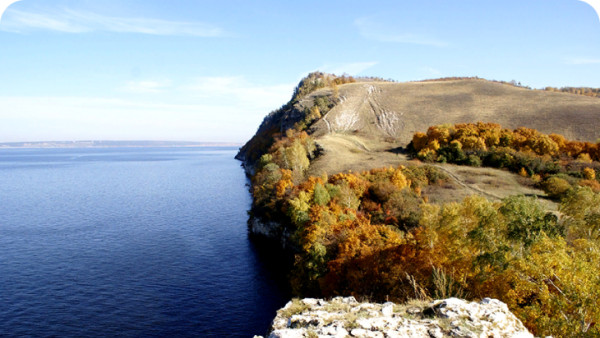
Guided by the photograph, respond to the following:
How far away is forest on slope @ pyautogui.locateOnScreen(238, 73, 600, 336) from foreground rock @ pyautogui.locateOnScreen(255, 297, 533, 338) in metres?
4.41

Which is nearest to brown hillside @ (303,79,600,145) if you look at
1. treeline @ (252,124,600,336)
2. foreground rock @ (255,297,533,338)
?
treeline @ (252,124,600,336)

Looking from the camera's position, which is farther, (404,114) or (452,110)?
(404,114)

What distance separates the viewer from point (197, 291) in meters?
38.4

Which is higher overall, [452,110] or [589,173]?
[452,110]

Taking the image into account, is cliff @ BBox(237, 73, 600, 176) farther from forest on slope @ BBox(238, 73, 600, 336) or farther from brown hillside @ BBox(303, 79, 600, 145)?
forest on slope @ BBox(238, 73, 600, 336)

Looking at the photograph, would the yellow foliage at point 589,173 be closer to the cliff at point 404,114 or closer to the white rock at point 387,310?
the cliff at point 404,114

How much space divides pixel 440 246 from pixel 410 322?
724 inches

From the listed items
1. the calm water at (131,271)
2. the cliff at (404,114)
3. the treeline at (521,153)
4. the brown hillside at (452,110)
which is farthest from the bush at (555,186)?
the calm water at (131,271)

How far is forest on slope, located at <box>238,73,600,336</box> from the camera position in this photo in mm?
18781

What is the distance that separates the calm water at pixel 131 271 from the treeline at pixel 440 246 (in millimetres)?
7193

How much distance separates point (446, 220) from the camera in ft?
91.6

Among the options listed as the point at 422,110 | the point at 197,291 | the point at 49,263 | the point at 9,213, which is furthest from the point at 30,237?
the point at 422,110

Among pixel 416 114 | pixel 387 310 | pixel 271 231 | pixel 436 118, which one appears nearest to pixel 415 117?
pixel 416 114

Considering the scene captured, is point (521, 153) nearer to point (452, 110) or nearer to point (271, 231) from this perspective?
point (452, 110)
